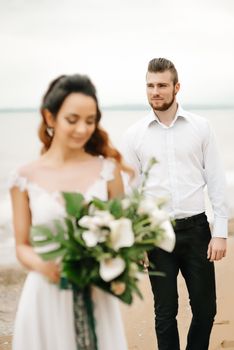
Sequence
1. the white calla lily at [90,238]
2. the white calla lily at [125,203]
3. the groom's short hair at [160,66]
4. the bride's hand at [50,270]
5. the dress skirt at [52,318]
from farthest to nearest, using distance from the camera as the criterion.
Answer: the groom's short hair at [160,66] < the dress skirt at [52,318] < the bride's hand at [50,270] < the white calla lily at [125,203] < the white calla lily at [90,238]

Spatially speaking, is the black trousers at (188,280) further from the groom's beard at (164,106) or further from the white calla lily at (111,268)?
the white calla lily at (111,268)

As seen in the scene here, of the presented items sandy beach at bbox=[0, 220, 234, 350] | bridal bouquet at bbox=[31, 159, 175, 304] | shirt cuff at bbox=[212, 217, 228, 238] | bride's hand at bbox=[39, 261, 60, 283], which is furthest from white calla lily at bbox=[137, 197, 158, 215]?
sandy beach at bbox=[0, 220, 234, 350]

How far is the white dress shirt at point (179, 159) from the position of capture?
2734 mm

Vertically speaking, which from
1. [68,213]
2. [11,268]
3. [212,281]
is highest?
[68,213]

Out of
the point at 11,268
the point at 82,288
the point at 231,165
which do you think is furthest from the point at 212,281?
the point at 231,165

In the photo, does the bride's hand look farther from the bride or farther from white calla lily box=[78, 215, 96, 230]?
white calla lily box=[78, 215, 96, 230]

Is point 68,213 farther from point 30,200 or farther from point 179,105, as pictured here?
point 179,105

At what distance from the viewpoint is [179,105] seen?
2.84 meters

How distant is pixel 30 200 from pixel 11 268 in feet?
12.4

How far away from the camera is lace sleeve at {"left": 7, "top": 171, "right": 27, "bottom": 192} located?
6.32 feet

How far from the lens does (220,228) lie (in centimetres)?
279

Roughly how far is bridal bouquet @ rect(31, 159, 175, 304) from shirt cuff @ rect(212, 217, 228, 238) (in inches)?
42.0

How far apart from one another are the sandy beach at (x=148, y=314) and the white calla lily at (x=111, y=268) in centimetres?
195

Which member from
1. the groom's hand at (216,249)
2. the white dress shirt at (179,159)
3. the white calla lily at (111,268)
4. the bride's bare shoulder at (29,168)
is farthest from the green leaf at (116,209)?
the groom's hand at (216,249)
